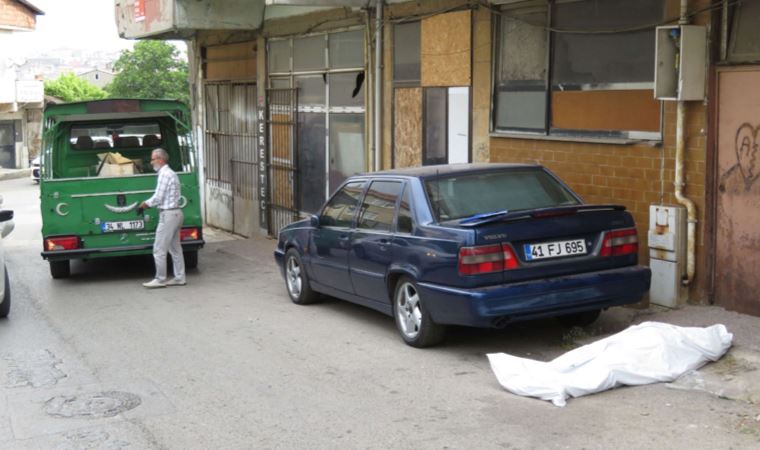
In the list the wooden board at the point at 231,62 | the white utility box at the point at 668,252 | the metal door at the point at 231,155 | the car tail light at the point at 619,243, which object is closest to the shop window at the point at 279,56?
the wooden board at the point at 231,62

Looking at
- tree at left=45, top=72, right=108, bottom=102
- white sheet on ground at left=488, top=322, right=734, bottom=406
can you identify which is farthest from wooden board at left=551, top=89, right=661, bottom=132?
tree at left=45, top=72, right=108, bottom=102

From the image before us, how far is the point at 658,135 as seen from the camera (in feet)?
31.0

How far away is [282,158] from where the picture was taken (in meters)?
18.1

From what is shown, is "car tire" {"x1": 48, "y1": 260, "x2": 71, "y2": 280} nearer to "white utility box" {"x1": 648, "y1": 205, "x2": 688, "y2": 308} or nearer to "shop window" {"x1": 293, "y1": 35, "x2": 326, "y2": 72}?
"shop window" {"x1": 293, "y1": 35, "x2": 326, "y2": 72}

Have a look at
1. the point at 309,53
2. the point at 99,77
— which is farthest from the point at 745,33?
the point at 99,77

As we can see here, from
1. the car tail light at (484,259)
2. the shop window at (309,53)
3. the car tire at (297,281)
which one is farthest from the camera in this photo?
the shop window at (309,53)

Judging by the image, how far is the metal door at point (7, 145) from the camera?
52.5 metres

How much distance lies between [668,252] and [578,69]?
2.48m

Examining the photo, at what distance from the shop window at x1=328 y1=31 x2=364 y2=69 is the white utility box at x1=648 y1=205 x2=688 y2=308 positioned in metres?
6.91

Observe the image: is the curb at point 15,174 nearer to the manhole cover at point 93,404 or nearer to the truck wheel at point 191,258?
the truck wheel at point 191,258

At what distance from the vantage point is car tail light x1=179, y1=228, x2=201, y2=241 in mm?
13289

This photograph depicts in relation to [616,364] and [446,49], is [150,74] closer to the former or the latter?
[446,49]

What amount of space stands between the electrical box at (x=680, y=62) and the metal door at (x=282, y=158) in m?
9.38

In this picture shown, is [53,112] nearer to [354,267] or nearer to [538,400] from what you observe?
[354,267]
